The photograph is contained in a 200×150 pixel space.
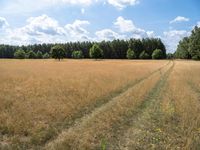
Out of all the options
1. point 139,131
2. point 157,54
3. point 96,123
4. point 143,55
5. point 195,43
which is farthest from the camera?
point 143,55

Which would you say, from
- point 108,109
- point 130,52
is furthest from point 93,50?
point 108,109

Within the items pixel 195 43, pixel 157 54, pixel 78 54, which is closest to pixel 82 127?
pixel 195 43

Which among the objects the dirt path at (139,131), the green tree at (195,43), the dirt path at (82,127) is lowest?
the dirt path at (139,131)

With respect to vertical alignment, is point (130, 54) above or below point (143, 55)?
above

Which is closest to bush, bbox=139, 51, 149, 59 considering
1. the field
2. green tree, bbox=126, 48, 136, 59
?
green tree, bbox=126, 48, 136, 59

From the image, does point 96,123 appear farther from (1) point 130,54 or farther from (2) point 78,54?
(2) point 78,54

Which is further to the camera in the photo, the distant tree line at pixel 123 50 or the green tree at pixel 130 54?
the distant tree line at pixel 123 50

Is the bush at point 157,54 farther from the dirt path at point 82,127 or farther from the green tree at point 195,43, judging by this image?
the dirt path at point 82,127

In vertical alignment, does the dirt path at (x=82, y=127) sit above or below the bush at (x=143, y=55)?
below

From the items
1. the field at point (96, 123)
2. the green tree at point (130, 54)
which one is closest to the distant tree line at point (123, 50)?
the green tree at point (130, 54)

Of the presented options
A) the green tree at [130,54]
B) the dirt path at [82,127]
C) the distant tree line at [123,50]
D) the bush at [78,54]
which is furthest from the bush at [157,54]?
the dirt path at [82,127]

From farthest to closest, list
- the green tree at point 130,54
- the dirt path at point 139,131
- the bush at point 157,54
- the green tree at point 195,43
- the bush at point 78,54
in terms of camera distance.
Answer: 1. the bush at point 78,54
2. the green tree at point 130,54
3. the bush at point 157,54
4. the green tree at point 195,43
5. the dirt path at point 139,131

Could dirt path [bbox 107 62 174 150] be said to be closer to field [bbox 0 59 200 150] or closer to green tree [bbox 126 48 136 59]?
Answer: field [bbox 0 59 200 150]

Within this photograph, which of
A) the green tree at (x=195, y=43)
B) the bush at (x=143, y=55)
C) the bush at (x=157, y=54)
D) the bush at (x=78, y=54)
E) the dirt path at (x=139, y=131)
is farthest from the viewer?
the bush at (x=78, y=54)
